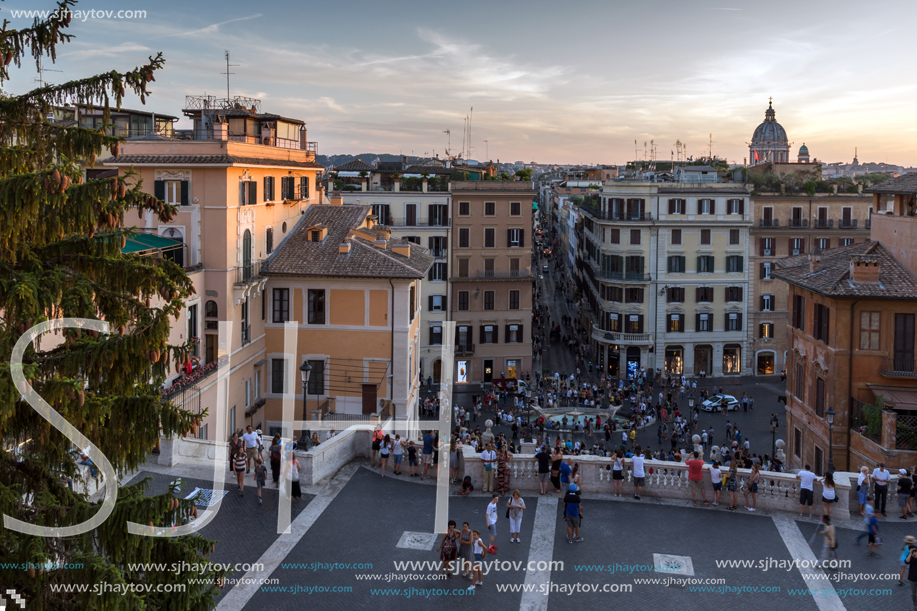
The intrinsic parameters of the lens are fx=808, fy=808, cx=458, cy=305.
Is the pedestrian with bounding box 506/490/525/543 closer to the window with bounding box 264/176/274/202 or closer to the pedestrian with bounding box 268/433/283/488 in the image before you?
the pedestrian with bounding box 268/433/283/488

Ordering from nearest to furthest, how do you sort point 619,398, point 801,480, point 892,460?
point 801,480 < point 892,460 < point 619,398

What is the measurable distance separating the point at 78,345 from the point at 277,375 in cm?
2525

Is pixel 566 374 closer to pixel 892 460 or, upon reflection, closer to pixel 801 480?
pixel 892 460

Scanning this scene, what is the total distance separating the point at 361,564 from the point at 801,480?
1057 cm

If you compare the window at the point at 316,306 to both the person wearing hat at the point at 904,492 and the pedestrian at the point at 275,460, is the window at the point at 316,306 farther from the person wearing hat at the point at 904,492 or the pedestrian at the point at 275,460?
the person wearing hat at the point at 904,492

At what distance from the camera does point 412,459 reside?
21.6 metres

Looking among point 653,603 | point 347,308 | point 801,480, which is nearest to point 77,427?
point 653,603

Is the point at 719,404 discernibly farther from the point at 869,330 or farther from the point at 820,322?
the point at 869,330

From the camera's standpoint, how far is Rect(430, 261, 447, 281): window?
5441 centimetres

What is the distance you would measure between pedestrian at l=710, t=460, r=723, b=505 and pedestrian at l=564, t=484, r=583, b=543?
4.12m

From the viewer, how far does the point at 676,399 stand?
169ft

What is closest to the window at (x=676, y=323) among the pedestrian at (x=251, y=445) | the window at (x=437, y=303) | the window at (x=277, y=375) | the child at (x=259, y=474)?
the window at (x=437, y=303)

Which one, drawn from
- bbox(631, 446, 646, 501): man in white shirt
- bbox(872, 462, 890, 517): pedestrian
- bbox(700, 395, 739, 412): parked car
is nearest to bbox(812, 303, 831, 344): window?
bbox(872, 462, 890, 517): pedestrian

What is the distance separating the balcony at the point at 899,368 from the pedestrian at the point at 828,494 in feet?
38.1
